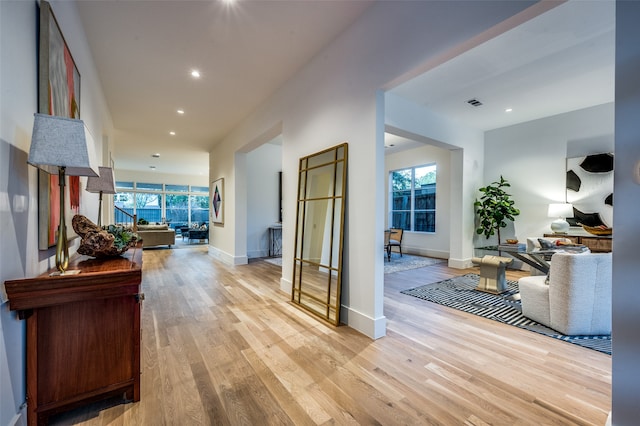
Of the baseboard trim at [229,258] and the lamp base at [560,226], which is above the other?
the lamp base at [560,226]

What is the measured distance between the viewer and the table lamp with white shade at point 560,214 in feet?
14.7

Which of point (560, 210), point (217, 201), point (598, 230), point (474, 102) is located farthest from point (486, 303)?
point (217, 201)

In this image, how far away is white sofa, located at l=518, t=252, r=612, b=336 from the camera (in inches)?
95.7

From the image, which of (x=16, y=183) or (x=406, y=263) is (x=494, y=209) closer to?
(x=406, y=263)

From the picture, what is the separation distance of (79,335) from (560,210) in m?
6.63

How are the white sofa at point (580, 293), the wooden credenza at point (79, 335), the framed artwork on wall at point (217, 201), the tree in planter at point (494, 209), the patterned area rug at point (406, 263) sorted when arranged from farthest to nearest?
1. the framed artwork on wall at point (217, 201)
2. the patterned area rug at point (406, 263)
3. the tree in planter at point (494, 209)
4. the white sofa at point (580, 293)
5. the wooden credenza at point (79, 335)

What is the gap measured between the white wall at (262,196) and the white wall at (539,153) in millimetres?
5312

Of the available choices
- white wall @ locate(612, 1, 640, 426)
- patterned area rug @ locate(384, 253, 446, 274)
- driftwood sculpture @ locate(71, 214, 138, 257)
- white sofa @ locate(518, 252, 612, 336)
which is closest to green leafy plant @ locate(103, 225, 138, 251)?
driftwood sculpture @ locate(71, 214, 138, 257)

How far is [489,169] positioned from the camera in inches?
239

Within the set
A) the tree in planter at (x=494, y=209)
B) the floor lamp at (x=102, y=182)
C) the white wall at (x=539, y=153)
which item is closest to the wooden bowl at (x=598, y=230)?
the white wall at (x=539, y=153)

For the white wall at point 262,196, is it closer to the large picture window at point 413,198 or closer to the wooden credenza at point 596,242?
the large picture window at point 413,198

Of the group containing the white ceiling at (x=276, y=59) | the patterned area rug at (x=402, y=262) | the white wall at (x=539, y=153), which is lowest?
the patterned area rug at (x=402, y=262)

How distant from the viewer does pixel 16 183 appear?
129 cm

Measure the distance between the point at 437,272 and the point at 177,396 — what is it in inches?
189
